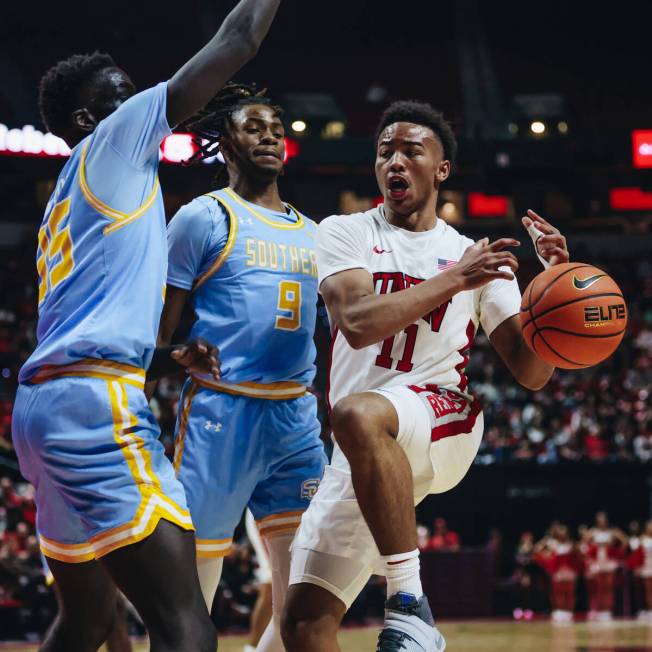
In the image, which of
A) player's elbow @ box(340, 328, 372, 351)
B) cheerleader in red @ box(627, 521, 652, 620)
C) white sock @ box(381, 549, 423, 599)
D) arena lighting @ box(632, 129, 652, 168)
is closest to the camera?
white sock @ box(381, 549, 423, 599)

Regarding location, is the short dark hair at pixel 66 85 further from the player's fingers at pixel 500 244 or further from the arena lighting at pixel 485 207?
the arena lighting at pixel 485 207

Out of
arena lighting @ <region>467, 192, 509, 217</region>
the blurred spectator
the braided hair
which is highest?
arena lighting @ <region>467, 192, 509, 217</region>

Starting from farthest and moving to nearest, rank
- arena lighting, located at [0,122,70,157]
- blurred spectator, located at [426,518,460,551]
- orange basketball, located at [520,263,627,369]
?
arena lighting, located at [0,122,70,157] < blurred spectator, located at [426,518,460,551] < orange basketball, located at [520,263,627,369]

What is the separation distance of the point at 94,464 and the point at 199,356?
54 centimetres

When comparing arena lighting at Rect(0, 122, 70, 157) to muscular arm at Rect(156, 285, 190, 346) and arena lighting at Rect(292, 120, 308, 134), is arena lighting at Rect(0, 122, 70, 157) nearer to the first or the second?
arena lighting at Rect(292, 120, 308, 134)

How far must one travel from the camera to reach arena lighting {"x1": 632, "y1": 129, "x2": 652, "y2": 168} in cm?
2017

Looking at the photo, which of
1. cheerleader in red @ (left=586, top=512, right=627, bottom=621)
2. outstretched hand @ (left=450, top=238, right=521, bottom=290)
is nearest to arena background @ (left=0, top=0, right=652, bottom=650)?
cheerleader in red @ (left=586, top=512, right=627, bottom=621)

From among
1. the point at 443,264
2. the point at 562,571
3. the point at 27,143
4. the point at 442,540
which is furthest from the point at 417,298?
the point at 27,143

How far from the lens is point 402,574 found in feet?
10.3

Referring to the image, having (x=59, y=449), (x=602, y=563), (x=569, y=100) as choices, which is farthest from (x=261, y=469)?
(x=569, y=100)

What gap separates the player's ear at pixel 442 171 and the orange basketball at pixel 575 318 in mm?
614

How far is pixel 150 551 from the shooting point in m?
2.74

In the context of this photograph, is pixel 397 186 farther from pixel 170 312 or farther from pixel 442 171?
pixel 170 312

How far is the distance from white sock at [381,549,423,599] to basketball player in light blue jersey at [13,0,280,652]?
25.1 inches
